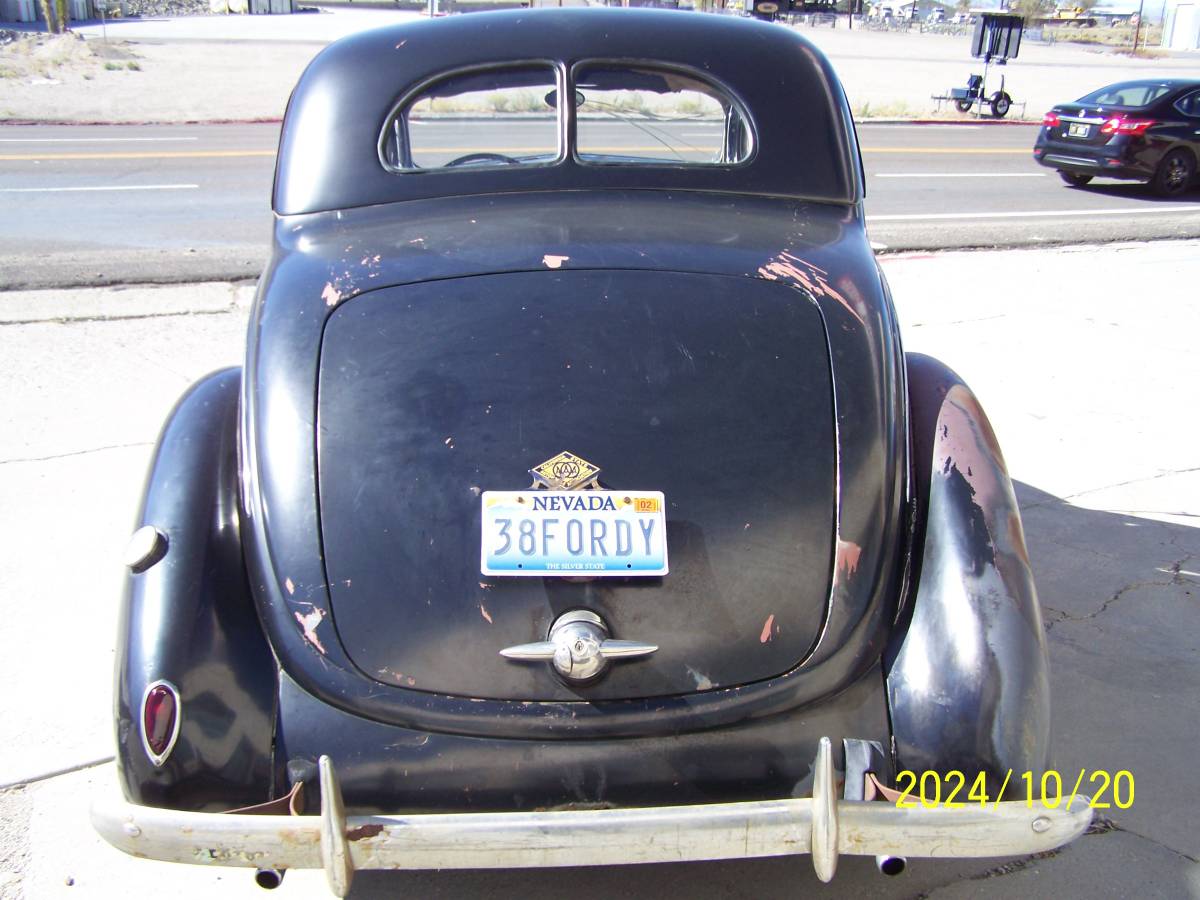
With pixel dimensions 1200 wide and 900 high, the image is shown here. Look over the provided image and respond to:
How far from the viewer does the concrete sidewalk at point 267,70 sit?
2198 cm

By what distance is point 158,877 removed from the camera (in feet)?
8.65

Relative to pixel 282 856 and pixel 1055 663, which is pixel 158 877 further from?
pixel 1055 663

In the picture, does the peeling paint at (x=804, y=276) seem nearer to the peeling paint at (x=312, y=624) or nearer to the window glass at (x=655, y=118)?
the window glass at (x=655, y=118)

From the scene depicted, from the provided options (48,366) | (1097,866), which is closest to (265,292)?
(1097,866)

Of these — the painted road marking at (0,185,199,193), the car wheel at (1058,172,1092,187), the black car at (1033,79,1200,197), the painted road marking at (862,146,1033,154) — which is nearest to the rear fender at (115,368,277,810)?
the painted road marking at (0,185,199,193)

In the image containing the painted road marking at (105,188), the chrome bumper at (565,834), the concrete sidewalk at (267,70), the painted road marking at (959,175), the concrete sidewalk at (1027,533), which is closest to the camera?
the chrome bumper at (565,834)

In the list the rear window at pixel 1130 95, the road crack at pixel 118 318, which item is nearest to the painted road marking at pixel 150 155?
the road crack at pixel 118 318

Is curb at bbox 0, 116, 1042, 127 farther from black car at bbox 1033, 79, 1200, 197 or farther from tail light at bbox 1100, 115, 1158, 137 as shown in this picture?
tail light at bbox 1100, 115, 1158, 137

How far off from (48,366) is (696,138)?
388 cm

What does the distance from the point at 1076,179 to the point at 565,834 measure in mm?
15532

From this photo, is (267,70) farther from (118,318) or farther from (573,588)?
(573,588)

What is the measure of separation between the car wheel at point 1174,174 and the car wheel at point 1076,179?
0.99m

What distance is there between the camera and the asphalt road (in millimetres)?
7977

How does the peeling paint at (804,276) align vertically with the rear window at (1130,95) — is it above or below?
above
